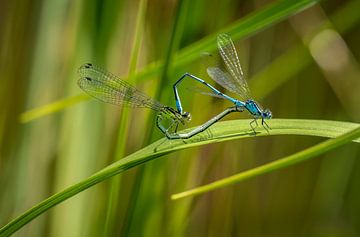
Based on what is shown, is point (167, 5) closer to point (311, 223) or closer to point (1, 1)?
point (1, 1)

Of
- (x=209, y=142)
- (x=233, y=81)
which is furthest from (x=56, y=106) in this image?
(x=209, y=142)

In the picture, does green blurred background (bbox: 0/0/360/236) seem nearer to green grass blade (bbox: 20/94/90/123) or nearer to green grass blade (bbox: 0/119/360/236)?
green grass blade (bbox: 20/94/90/123)

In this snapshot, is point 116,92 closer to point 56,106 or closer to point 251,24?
point 56,106

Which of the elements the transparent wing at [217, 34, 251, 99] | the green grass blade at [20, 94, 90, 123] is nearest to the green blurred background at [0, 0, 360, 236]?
Answer: the green grass blade at [20, 94, 90, 123]

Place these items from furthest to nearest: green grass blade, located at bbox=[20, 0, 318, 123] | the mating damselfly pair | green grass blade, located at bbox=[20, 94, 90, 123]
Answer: green grass blade, located at bbox=[20, 94, 90, 123]
the mating damselfly pair
green grass blade, located at bbox=[20, 0, 318, 123]

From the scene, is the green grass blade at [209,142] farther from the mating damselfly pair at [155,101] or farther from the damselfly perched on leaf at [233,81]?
the damselfly perched on leaf at [233,81]

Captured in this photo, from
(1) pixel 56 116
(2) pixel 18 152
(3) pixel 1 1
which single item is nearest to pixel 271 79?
(1) pixel 56 116

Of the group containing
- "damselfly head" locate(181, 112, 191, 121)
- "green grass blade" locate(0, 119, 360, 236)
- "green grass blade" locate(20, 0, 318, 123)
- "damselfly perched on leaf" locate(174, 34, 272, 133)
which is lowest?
"green grass blade" locate(0, 119, 360, 236)
